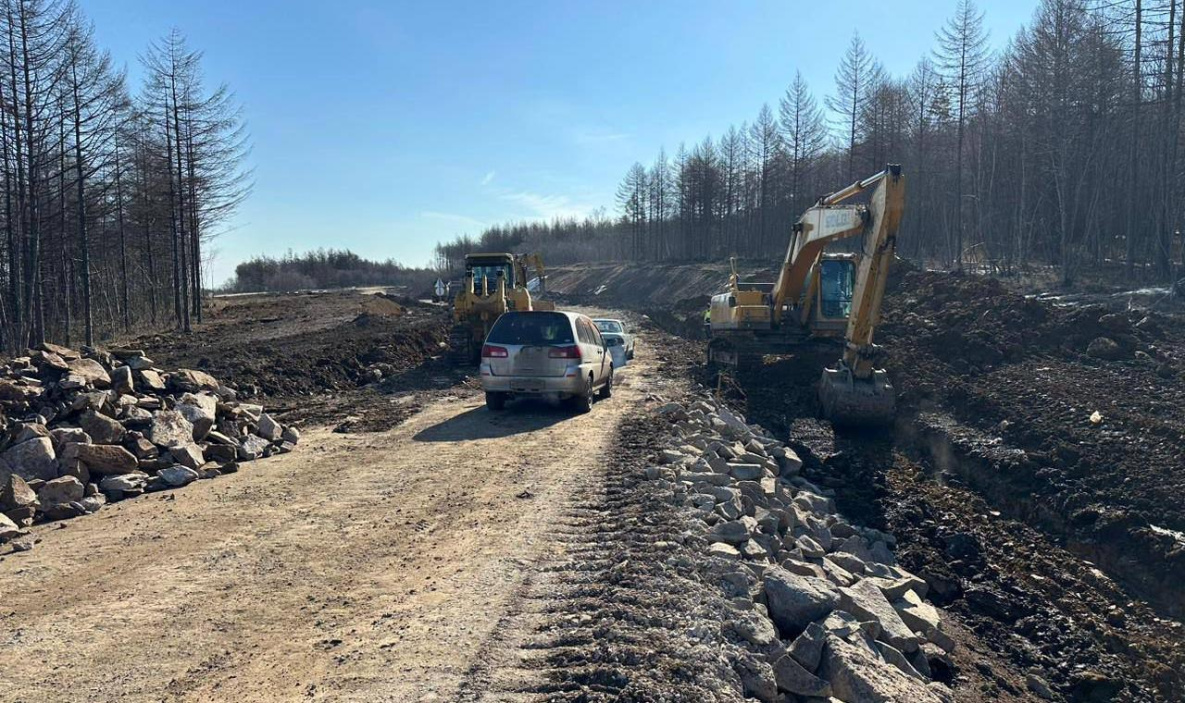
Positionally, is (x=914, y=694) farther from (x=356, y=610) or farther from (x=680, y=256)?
(x=680, y=256)

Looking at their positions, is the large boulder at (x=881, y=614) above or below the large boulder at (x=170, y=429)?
below

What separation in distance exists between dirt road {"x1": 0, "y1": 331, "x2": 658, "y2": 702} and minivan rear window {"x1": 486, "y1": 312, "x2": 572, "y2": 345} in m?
3.26

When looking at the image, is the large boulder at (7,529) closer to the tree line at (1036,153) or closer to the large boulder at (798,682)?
the large boulder at (798,682)

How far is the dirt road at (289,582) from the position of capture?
399cm

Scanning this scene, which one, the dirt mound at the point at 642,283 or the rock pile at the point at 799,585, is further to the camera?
the dirt mound at the point at 642,283

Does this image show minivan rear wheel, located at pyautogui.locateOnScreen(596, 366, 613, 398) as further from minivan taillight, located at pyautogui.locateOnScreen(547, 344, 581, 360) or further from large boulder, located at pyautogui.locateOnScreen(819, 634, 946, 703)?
large boulder, located at pyautogui.locateOnScreen(819, 634, 946, 703)

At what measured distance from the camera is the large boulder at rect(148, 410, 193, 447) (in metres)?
8.31

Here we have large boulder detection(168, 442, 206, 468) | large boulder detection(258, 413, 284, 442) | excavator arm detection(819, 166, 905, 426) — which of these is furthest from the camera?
excavator arm detection(819, 166, 905, 426)

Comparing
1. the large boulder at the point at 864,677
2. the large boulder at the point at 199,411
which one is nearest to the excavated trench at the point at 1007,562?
the large boulder at the point at 864,677

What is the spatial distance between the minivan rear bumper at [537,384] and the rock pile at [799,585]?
233 centimetres

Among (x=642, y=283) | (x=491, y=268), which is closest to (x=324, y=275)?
(x=642, y=283)

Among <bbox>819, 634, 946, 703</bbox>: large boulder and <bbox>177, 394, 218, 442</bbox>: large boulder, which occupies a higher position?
<bbox>177, 394, 218, 442</bbox>: large boulder

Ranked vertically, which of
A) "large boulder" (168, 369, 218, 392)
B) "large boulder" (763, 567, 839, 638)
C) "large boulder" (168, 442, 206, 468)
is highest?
"large boulder" (168, 369, 218, 392)

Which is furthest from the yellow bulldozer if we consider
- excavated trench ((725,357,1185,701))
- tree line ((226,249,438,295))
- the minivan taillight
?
tree line ((226,249,438,295))
